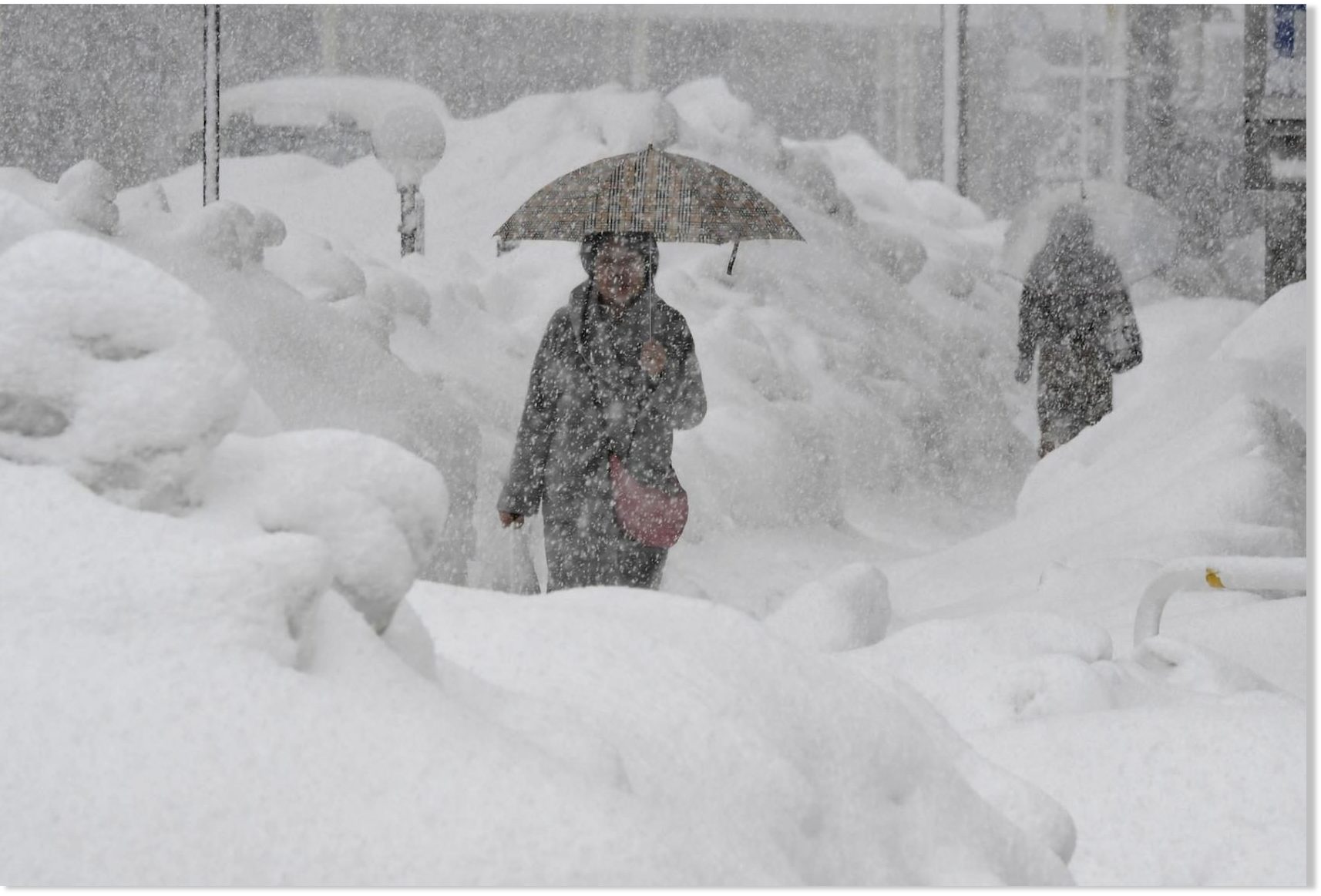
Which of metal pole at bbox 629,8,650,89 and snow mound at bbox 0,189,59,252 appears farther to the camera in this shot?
metal pole at bbox 629,8,650,89

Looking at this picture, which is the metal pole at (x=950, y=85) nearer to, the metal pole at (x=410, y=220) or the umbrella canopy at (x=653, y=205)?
the metal pole at (x=410, y=220)

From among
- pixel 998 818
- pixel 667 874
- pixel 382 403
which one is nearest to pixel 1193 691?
pixel 998 818

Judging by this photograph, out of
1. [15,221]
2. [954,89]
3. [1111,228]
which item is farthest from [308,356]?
[954,89]

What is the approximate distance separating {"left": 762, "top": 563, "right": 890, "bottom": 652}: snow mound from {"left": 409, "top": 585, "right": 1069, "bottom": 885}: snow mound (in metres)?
1.73

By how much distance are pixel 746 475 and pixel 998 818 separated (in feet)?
18.4

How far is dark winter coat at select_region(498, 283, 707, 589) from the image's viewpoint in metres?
3.64

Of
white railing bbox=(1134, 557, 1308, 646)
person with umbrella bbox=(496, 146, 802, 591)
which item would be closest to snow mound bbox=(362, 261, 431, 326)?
person with umbrella bbox=(496, 146, 802, 591)

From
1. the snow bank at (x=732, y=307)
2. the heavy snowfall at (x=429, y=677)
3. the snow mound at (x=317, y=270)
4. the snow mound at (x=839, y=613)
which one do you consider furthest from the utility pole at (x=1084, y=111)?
the snow mound at (x=839, y=613)

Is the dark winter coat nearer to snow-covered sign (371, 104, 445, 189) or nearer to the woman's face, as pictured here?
the woman's face

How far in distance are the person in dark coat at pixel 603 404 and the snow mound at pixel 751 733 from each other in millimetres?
1789

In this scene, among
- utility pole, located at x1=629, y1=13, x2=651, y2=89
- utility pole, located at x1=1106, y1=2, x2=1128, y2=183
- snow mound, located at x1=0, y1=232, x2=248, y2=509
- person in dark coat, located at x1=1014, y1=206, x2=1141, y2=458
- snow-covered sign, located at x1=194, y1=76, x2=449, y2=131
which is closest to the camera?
snow mound, located at x1=0, y1=232, x2=248, y2=509

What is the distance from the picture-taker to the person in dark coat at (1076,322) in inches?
259

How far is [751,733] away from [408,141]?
25.6ft

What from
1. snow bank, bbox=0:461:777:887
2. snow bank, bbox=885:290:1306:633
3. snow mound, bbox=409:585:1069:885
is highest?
snow bank, bbox=0:461:777:887
